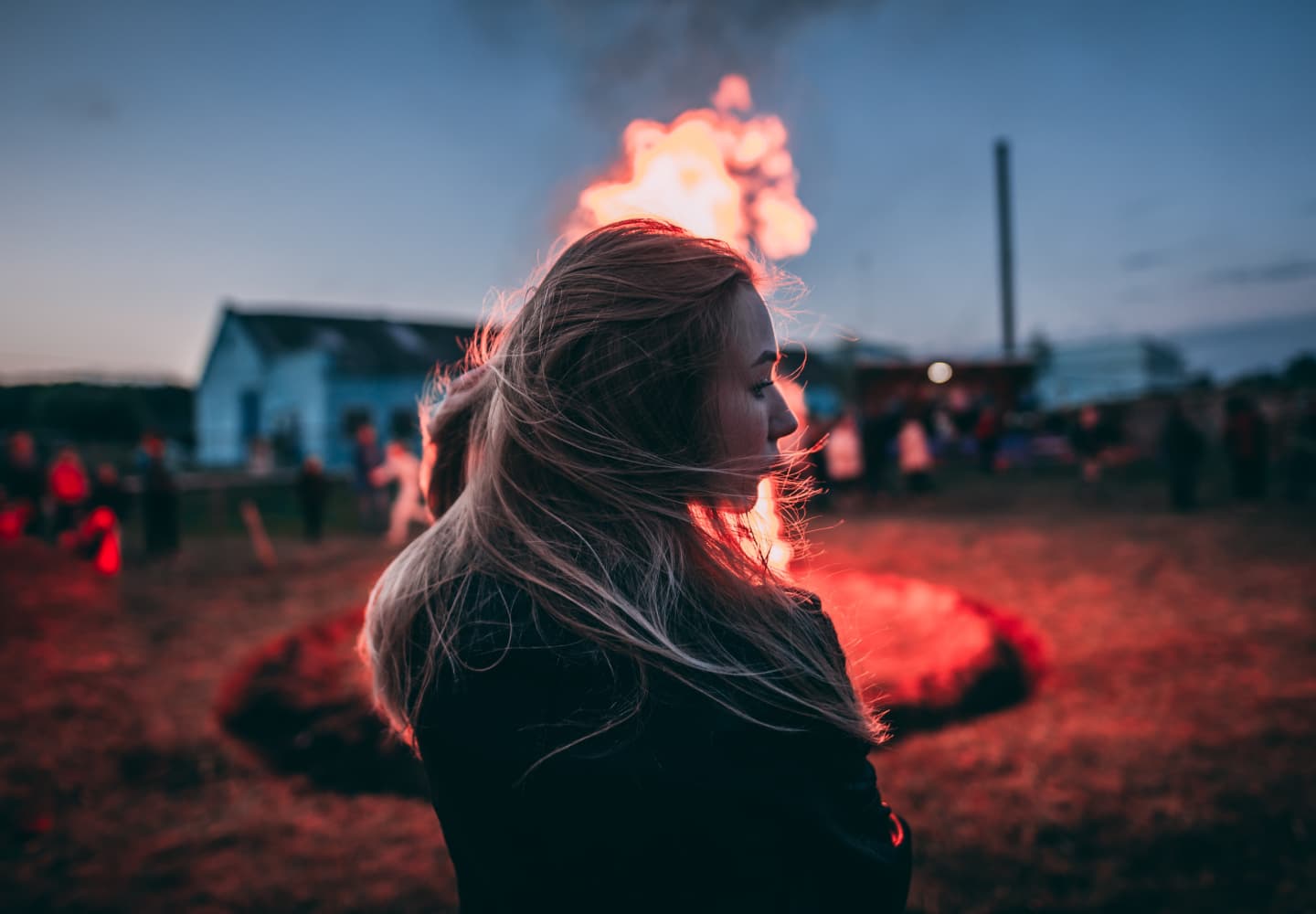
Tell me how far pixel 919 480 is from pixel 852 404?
4584 mm

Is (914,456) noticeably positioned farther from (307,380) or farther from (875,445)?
(307,380)

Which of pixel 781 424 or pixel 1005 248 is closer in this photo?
pixel 781 424

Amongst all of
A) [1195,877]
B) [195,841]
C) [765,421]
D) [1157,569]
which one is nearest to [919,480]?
[1157,569]

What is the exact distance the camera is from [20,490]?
44.2 ft

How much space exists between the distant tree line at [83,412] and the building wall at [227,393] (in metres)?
1.38

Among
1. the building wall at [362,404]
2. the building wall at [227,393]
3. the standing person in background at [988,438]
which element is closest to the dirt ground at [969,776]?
the standing person in background at [988,438]

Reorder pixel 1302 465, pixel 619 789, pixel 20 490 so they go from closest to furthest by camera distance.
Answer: pixel 619 789, pixel 20 490, pixel 1302 465

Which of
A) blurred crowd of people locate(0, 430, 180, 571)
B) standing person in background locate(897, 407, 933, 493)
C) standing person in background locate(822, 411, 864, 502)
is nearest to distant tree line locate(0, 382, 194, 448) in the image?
blurred crowd of people locate(0, 430, 180, 571)

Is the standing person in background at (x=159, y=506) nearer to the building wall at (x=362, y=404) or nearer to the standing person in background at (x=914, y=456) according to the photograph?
the standing person in background at (x=914, y=456)

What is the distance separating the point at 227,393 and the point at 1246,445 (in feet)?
114

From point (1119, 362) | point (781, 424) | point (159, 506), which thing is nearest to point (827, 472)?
point (159, 506)

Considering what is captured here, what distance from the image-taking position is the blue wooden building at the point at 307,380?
Result: 2842cm

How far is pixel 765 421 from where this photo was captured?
1285mm

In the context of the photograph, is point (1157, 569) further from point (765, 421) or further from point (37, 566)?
point (37, 566)
